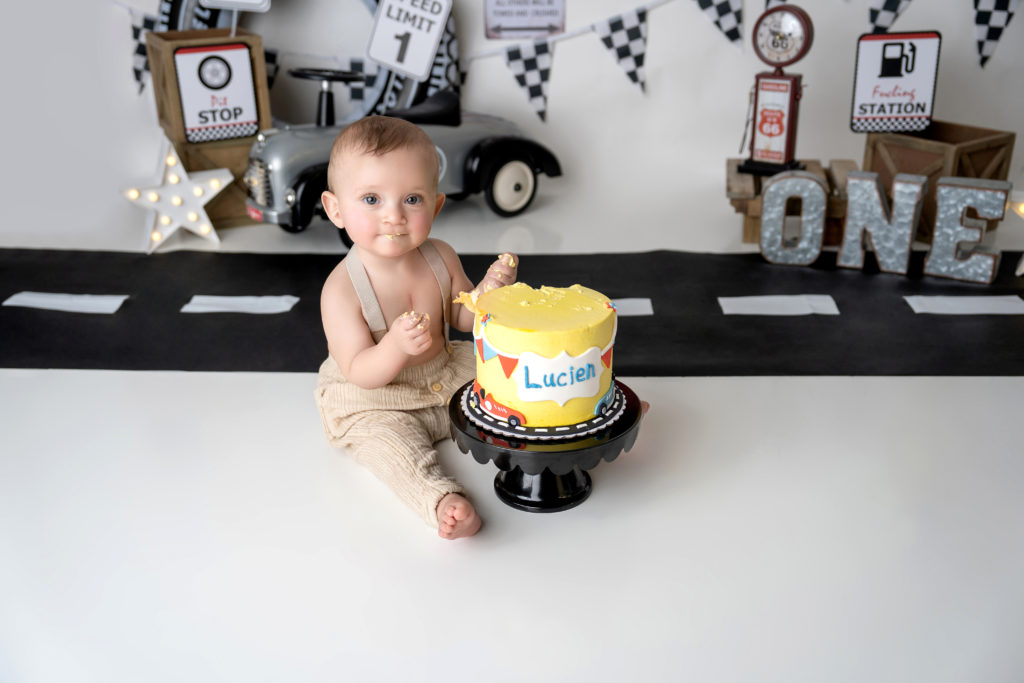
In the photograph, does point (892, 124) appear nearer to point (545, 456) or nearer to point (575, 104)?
point (575, 104)

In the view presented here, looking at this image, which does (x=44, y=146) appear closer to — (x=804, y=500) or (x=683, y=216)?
(x=683, y=216)

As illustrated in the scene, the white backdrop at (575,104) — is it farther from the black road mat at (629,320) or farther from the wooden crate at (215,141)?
the black road mat at (629,320)

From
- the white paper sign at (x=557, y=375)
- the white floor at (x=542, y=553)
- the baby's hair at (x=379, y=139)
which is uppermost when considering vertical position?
the baby's hair at (x=379, y=139)

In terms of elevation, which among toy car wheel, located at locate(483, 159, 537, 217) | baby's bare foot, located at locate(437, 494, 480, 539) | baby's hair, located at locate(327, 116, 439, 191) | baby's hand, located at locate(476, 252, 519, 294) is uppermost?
baby's hair, located at locate(327, 116, 439, 191)

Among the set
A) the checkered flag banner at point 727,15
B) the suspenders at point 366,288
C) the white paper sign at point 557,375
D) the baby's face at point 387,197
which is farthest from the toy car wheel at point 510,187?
the white paper sign at point 557,375

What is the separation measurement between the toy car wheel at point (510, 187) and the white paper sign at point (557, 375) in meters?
1.60

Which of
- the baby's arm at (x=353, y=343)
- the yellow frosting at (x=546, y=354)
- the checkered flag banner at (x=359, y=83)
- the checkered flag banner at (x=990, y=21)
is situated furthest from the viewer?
the checkered flag banner at (x=359, y=83)

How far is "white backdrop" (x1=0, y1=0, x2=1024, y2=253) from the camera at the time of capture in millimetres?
3016

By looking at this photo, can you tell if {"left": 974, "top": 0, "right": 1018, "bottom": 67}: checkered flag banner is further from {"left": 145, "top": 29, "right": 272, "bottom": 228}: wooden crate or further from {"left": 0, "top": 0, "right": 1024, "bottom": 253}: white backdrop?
{"left": 145, "top": 29, "right": 272, "bottom": 228}: wooden crate

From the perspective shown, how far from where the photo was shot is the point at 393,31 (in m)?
2.85

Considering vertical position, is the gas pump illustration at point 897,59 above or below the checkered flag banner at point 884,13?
below

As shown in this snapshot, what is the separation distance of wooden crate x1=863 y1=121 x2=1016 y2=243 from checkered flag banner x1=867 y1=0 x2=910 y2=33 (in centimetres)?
45

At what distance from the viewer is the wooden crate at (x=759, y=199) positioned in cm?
257

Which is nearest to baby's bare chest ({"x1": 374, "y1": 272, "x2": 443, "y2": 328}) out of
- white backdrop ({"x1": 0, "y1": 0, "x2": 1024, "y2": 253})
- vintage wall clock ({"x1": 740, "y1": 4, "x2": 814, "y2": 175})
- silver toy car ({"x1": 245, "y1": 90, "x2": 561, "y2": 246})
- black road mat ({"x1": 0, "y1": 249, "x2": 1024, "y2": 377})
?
black road mat ({"x1": 0, "y1": 249, "x2": 1024, "y2": 377})
